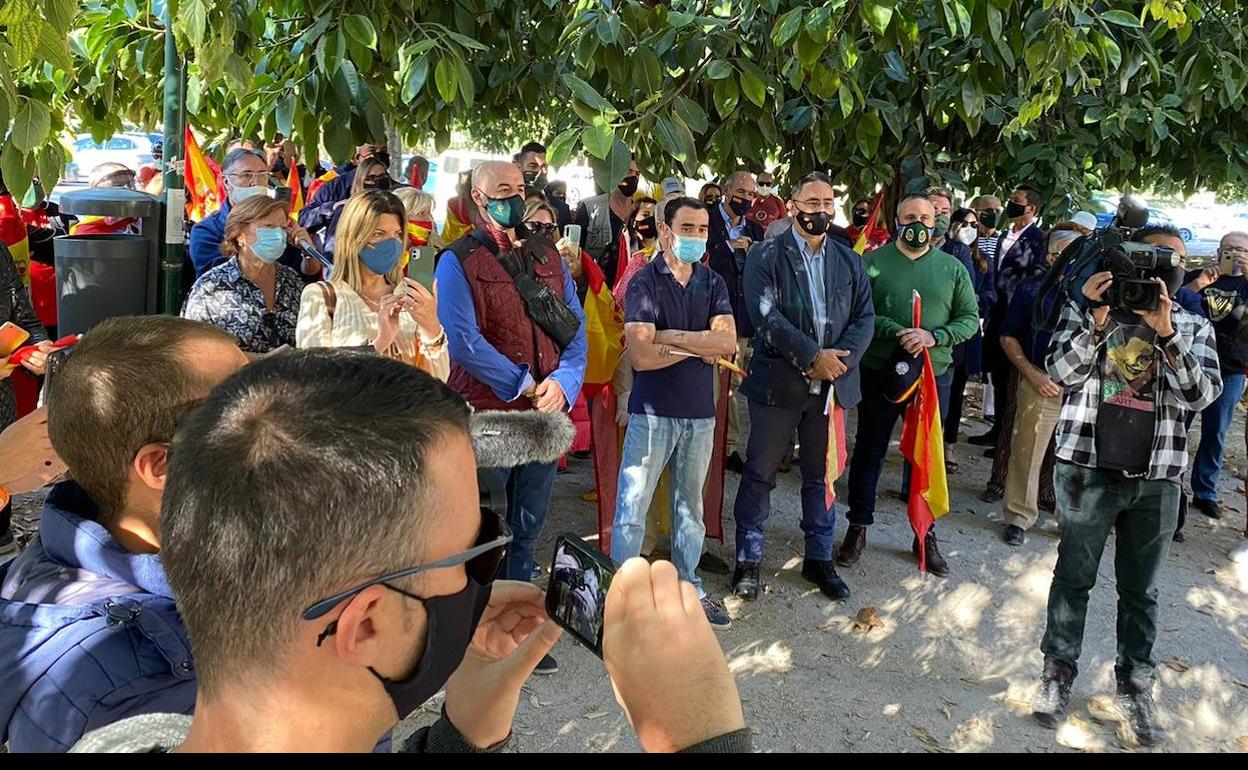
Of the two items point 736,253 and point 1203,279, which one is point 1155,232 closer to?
point 1203,279

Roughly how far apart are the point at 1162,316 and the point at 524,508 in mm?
2705

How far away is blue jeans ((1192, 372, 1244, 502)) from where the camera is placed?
6.83m

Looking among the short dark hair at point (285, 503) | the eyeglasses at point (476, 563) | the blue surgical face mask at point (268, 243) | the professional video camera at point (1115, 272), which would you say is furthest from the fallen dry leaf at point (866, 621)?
the short dark hair at point (285, 503)

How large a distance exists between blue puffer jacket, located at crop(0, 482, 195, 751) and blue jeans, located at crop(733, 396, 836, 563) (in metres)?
3.97

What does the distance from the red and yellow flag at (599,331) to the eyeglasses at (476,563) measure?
4142 mm

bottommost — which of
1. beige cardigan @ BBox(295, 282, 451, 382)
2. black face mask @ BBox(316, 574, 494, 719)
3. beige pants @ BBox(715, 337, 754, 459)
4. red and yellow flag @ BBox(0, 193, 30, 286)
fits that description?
beige pants @ BBox(715, 337, 754, 459)

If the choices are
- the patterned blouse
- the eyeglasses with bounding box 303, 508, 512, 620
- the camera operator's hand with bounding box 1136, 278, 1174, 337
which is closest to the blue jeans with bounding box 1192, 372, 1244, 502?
the camera operator's hand with bounding box 1136, 278, 1174, 337

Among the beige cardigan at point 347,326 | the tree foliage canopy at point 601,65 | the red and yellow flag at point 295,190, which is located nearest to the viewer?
the tree foliage canopy at point 601,65

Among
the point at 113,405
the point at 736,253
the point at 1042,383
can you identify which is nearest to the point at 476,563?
the point at 113,405

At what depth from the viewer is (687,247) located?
16.4ft

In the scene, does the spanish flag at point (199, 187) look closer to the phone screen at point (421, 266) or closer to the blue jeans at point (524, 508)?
the phone screen at point (421, 266)

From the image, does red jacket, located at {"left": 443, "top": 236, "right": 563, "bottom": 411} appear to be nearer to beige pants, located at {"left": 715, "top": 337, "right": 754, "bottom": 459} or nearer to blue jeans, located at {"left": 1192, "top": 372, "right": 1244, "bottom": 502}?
beige pants, located at {"left": 715, "top": 337, "right": 754, "bottom": 459}

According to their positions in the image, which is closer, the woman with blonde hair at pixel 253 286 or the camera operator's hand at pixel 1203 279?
the woman with blonde hair at pixel 253 286

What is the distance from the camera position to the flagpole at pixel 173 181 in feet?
13.3
